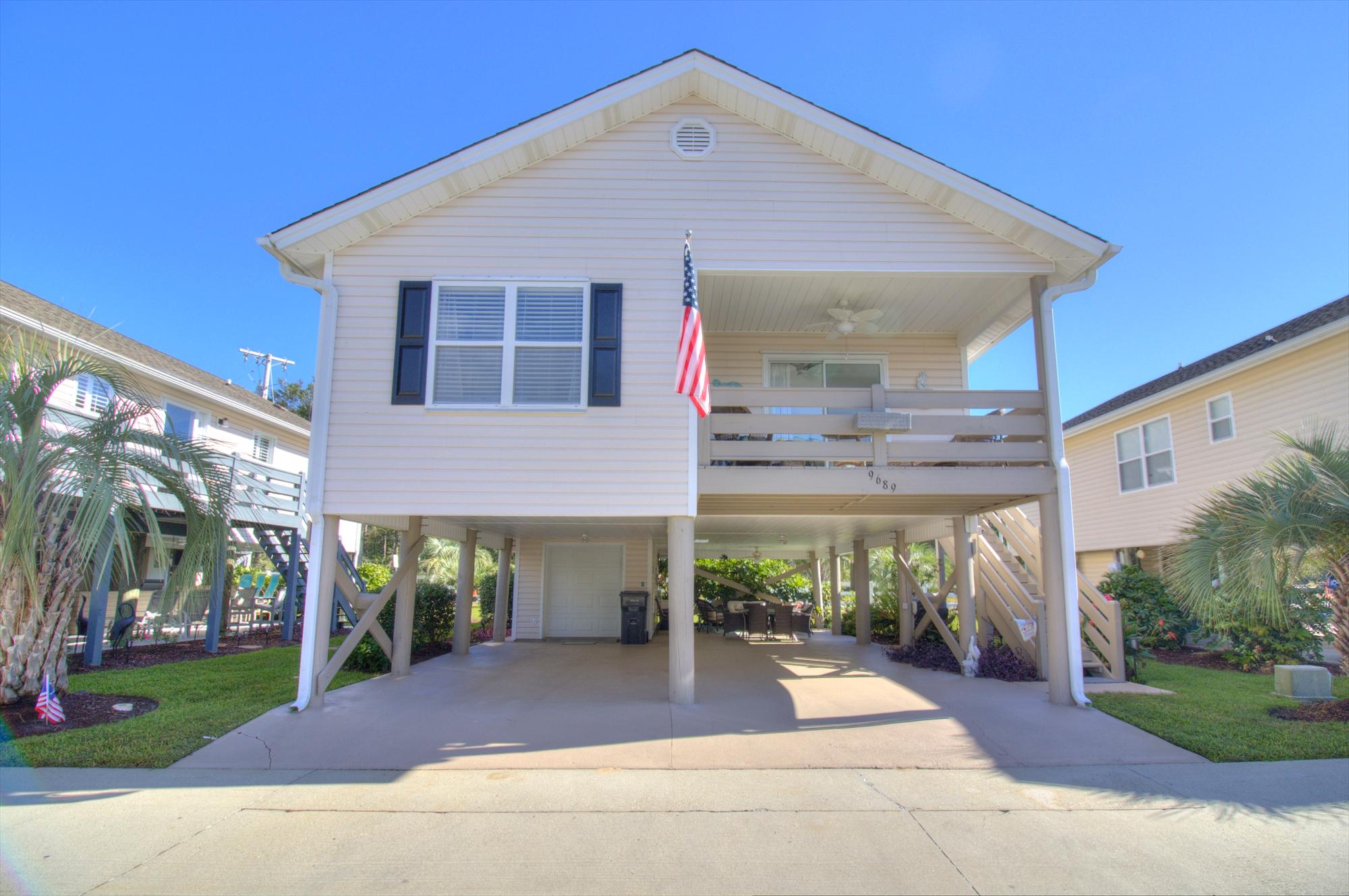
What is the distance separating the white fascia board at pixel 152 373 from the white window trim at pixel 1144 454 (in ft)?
62.4

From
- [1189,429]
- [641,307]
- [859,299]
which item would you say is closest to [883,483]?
[859,299]

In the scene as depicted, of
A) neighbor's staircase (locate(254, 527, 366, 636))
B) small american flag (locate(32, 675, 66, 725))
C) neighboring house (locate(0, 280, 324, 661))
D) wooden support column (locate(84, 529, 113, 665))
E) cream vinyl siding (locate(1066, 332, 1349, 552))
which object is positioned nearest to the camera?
small american flag (locate(32, 675, 66, 725))

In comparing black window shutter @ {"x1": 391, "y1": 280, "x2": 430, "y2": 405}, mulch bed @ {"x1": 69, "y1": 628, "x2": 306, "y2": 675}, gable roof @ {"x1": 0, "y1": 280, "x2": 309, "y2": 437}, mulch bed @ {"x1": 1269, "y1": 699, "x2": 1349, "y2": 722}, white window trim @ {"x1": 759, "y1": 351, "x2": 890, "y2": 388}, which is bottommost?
mulch bed @ {"x1": 69, "y1": 628, "x2": 306, "y2": 675}

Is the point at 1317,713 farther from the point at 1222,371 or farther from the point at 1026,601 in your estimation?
the point at 1222,371

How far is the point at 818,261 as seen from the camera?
8.91 m

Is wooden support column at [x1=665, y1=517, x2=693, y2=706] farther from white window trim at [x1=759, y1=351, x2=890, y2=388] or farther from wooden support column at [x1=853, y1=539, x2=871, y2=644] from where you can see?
wooden support column at [x1=853, y1=539, x2=871, y2=644]

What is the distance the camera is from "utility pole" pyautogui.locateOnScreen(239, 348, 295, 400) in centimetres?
3553

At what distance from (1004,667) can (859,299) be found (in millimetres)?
5617

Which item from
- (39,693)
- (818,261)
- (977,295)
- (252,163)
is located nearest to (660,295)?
(818,261)

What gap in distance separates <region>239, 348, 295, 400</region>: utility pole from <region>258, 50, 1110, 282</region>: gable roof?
30.7 metres

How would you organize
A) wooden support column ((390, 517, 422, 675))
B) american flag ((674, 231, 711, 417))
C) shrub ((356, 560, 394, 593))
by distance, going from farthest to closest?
shrub ((356, 560, 394, 593)) → wooden support column ((390, 517, 422, 675)) → american flag ((674, 231, 711, 417))

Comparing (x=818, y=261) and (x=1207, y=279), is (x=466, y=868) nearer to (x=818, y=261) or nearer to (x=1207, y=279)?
(x=818, y=261)

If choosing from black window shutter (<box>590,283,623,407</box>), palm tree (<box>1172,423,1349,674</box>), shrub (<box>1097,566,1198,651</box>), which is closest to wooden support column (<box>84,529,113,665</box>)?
black window shutter (<box>590,283,623,407</box>)

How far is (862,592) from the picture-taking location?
15008 mm
